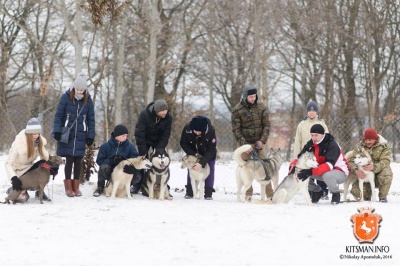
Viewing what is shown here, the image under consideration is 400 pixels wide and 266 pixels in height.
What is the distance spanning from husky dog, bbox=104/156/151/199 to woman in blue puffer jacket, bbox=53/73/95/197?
48 centimetres

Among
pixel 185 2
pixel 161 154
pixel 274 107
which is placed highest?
pixel 185 2

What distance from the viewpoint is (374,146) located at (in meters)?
7.00

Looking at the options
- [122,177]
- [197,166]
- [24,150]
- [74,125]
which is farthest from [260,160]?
[24,150]

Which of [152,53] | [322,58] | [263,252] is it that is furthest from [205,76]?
[263,252]

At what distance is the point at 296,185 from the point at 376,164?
53.7 inches

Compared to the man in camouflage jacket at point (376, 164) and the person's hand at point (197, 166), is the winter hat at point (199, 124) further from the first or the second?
the man in camouflage jacket at point (376, 164)

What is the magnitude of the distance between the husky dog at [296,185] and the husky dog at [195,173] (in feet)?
3.80

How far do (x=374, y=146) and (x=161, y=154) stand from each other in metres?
3.14

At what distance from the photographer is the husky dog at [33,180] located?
6.00 m

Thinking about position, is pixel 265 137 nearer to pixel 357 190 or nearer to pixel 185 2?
pixel 357 190

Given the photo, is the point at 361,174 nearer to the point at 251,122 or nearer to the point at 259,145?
the point at 259,145

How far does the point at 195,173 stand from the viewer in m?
7.07

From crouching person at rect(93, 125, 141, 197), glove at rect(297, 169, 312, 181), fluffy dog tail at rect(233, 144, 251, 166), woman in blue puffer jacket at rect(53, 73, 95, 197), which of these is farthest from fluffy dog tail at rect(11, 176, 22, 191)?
glove at rect(297, 169, 312, 181)

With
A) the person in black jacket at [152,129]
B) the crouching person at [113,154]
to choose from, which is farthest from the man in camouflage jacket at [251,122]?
the crouching person at [113,154]
